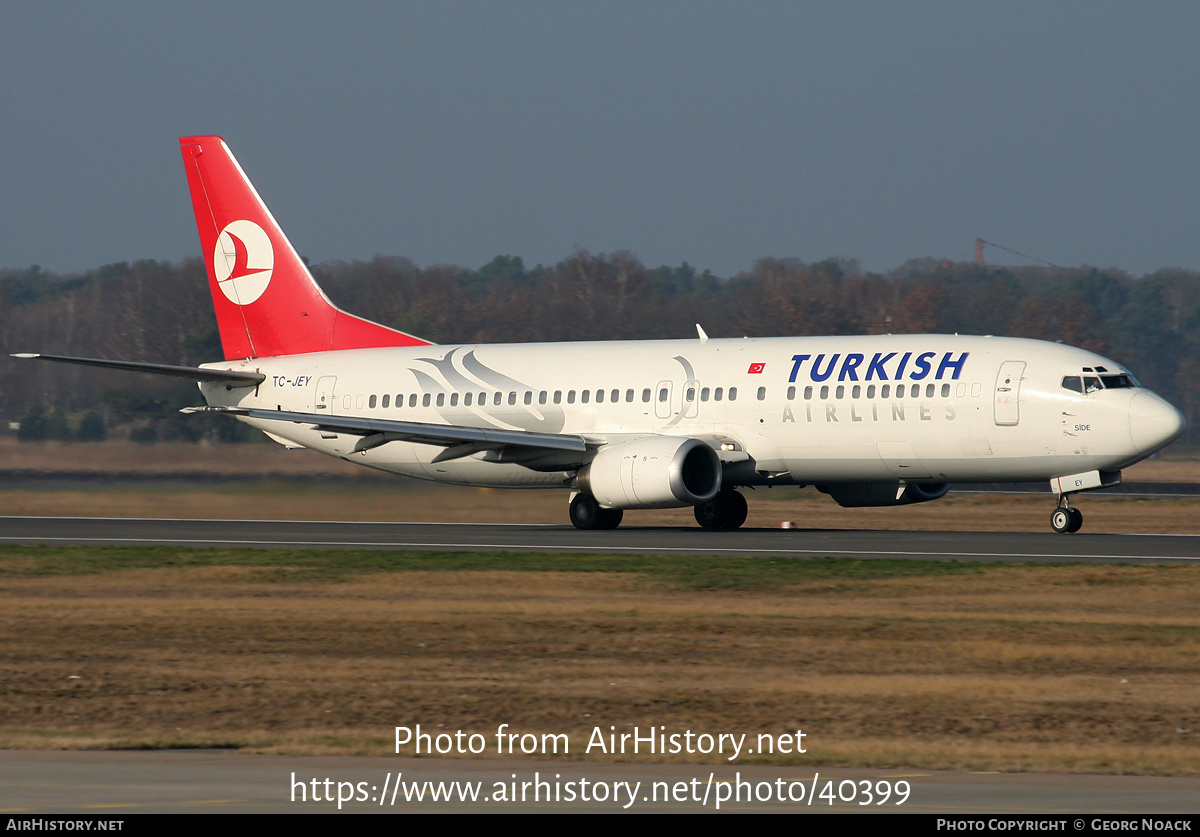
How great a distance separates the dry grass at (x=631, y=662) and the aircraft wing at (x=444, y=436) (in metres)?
9.09

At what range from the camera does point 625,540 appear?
100ft

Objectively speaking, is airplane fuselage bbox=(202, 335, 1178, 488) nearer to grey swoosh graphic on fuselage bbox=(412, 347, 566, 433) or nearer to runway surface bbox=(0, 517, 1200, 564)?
grey swoosh graphic on fuselage bbox=(412, 347, 566, 433)

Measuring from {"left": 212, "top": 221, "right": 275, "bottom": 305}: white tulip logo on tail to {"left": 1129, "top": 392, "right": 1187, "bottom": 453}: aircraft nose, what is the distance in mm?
21089

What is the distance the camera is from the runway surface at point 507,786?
934 centimetres

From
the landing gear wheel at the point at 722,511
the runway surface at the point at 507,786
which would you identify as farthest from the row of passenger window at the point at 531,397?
the runway surface at the point at 507,786

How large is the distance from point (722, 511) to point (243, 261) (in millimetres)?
14170

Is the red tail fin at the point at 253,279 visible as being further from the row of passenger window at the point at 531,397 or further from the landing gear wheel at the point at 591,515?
the landing gear wheel at the point at 591,515

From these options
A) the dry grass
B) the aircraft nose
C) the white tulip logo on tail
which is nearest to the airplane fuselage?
the aircraft nose

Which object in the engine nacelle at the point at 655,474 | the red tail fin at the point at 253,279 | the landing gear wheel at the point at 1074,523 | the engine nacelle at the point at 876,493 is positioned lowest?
the landing gear wheel at the point at 1074,523

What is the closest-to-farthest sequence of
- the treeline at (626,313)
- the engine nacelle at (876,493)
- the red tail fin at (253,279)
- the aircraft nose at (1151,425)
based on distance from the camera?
the aircraft nose at (1151,425) → the engine nacelle at (876,493) → the red tail fin at (253,279) → the treeline at (626,313)

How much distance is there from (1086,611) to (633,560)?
26.4ft

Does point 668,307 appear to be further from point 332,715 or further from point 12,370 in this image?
point 332,715

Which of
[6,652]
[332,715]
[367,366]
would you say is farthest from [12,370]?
[332,715]

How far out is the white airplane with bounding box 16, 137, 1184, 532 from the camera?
30078 mm
